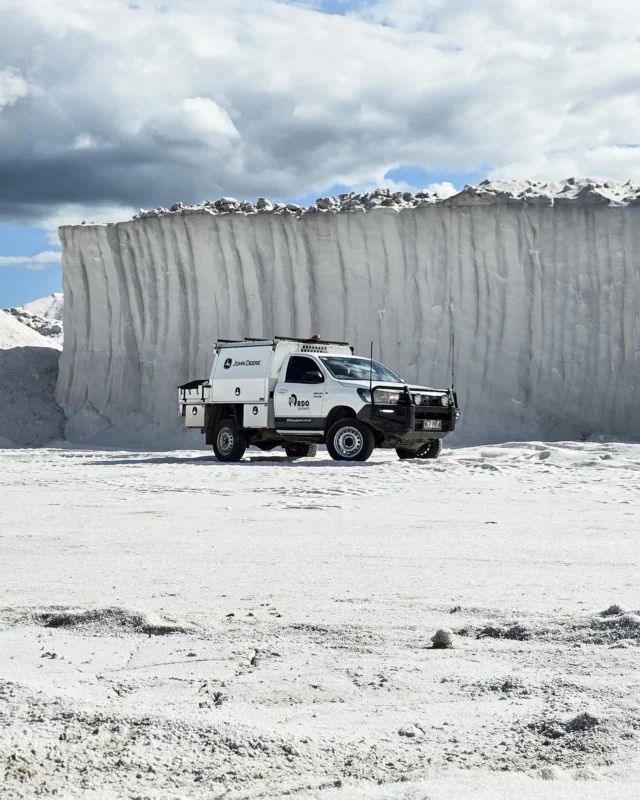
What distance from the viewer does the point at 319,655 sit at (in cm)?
400

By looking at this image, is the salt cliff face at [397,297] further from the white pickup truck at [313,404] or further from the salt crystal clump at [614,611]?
the salt crystal clump at [614,611]

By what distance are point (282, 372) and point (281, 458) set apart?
67.3 inches

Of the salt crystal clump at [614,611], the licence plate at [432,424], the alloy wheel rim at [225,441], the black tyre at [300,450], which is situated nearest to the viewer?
the salt crystal clump at [614,611]

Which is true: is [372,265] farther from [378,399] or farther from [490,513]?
[490,513]

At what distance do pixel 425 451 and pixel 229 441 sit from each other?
313 centimetres

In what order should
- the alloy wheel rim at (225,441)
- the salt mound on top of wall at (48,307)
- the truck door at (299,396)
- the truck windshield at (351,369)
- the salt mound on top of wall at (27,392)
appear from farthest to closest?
the salt mound on top of wall at (48,307) < the salt mound on top of wall at (27,392) < the alloy wheel rim at (225,441) < the truck windshield at (351,369) < the truck door at (299,396)

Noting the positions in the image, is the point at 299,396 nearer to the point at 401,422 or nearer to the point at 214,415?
the point at 401,422

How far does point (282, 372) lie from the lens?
15.8 meters

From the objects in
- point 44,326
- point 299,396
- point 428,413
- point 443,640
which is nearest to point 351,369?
point 299,396

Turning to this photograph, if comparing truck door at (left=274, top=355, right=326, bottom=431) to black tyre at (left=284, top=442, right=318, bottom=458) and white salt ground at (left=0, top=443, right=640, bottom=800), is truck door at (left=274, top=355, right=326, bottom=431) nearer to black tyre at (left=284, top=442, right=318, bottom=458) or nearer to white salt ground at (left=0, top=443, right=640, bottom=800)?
black tyre at (left=284, top=442, right=318, bottom=458)

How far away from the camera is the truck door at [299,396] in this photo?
A: 15211 millimetres

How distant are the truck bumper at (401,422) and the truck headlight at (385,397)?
6cm

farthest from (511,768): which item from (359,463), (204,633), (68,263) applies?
(68,263)

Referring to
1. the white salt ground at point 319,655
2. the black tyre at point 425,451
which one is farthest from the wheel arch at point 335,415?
the white salt ground at point 319,655
